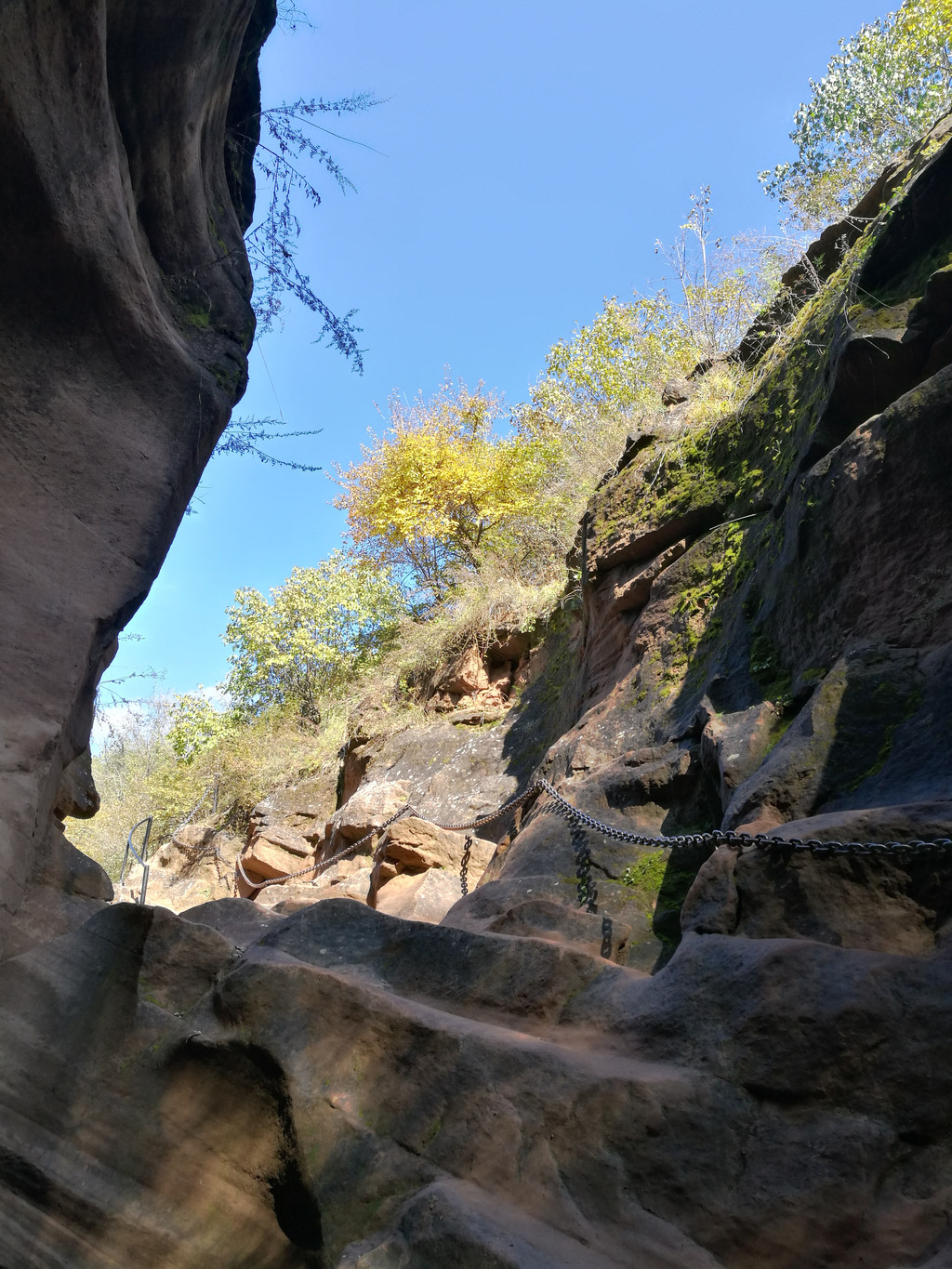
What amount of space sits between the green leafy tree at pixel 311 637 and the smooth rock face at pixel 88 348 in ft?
49.4

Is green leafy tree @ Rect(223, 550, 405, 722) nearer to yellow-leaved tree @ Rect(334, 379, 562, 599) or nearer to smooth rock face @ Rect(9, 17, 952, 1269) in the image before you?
yellow-leaved tree @ Rect(334, 379, 562, 599)

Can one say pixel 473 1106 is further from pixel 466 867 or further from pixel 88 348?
pixel 466 867

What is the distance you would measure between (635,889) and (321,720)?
15.8 meters

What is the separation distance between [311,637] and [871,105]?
18.5 metres

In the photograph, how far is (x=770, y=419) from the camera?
795 centimetres

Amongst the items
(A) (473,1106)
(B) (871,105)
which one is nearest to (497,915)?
(A) (473,1106)

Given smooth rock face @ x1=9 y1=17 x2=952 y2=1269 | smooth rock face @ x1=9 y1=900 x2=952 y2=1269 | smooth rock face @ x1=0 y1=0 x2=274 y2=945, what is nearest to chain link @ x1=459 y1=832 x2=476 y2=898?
smooth rock face @ x1=9 y1=17 x2=952 y2=1269

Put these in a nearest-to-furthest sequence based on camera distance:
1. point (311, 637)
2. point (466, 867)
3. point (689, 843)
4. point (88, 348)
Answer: point (689, 843), point (88, 348), point (466, 867), point (311, 637)

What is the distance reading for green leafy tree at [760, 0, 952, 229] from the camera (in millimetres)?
10227

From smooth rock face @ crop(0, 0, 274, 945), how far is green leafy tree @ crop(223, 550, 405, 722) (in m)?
15.0

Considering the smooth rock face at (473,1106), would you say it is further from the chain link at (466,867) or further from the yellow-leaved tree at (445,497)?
the yellow-leaved tree at (445,497)

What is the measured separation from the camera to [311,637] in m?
21.5

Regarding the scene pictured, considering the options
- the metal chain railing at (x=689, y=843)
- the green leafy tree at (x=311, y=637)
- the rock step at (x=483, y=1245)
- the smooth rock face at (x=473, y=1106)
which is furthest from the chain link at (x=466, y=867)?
the green leafy tree at (x=311, y=637)

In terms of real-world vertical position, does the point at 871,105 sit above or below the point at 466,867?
above
